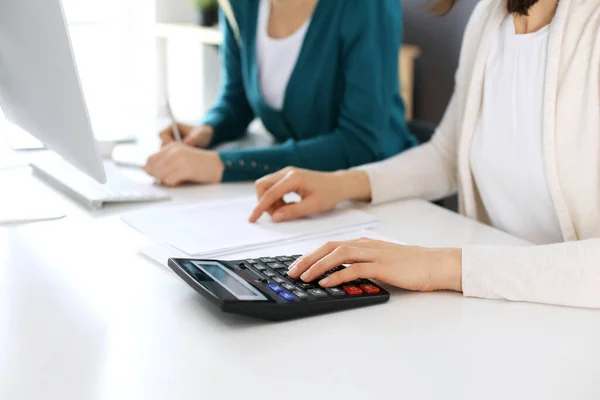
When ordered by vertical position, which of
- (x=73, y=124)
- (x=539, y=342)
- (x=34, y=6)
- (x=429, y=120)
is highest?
(x=34, y=6)

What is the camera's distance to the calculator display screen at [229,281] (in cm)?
83

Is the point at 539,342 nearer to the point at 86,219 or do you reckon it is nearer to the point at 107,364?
→ the point at 107,364

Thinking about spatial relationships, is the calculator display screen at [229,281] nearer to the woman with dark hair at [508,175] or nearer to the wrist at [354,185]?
the woman with dark hair at [508,175]

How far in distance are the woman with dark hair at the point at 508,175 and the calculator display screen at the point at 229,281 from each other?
0.07 meters

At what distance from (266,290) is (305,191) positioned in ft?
1.32

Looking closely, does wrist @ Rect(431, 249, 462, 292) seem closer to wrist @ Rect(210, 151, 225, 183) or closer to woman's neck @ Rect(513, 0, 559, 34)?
woman's neck @ Rect(513, 0, 559, 34)

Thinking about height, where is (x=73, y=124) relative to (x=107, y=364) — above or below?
above

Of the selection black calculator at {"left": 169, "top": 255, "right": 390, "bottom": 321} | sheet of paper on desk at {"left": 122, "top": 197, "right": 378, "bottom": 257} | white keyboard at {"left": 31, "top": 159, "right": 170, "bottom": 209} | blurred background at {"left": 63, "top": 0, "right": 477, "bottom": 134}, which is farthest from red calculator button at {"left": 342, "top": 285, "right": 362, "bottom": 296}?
blurred background at {"left": 63, "top": 0, "right": 477, "bottom": 134}

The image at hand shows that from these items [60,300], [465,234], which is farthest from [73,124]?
[465,234]

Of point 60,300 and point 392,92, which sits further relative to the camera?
point 392,92

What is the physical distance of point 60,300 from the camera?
90cm

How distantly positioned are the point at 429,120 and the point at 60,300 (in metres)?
2.60

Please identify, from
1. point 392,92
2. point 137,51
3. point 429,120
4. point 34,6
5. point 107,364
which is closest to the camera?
point 107,364

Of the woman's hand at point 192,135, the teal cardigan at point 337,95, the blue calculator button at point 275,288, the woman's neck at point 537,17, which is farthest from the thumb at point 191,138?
the blue calculator button at point 275,288
